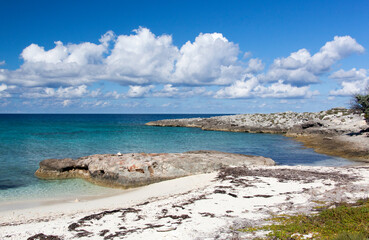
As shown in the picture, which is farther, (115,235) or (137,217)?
(137,217)

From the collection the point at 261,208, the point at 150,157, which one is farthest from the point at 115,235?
the point at 150,157

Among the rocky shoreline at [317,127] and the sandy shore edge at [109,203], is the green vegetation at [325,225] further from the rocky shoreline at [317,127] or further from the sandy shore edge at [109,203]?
the rocky shoreline at [317,127]

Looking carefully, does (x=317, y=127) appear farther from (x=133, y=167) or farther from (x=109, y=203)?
(x=109, y=203)

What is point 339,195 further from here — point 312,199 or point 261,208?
point 261,208

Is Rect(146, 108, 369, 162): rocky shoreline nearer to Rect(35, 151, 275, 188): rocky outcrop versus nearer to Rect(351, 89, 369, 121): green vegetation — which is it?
Rect(351, 89, 369, 121): green vegetation

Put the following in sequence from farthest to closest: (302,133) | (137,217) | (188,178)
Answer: (302,133)
(188,178)
(137,217)

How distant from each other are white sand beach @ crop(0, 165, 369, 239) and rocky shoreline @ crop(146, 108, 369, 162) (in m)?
15.3

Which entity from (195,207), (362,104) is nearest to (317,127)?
(362,104)

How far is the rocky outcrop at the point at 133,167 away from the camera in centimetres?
1775

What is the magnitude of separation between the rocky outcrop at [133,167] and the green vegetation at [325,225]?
10.1 metres

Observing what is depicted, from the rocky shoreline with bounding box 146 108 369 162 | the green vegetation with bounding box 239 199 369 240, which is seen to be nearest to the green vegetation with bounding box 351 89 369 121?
the rocky shoreline with bounding box 146 108 369 162

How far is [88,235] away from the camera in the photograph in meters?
8.55

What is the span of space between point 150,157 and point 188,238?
11.8m

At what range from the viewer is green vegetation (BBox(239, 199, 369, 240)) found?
7.11 metres
